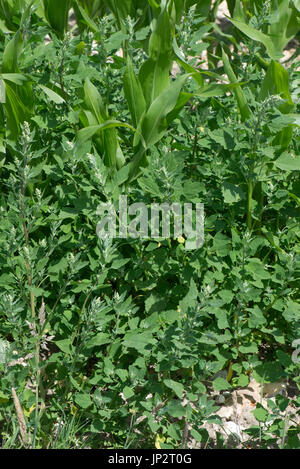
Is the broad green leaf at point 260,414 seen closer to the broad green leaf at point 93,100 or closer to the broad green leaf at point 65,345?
the broad green leaf at point 65,345

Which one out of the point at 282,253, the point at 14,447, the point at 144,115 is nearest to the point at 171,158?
the point at 144,115

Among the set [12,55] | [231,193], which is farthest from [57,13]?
[231,193]

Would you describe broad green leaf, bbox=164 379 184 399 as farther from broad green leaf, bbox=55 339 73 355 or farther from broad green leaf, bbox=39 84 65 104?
broad green leaf, bbox=39 84 65 104

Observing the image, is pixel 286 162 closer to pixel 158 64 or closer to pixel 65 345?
pixel 158 64

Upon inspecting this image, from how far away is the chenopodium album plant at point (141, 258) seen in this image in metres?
1.81

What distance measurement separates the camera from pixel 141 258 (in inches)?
79.0

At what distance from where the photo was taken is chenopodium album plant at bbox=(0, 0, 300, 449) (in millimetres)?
1806

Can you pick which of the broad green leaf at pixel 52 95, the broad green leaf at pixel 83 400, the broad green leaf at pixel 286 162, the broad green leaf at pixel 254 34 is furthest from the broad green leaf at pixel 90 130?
the broad green leaf at pixel 83 400

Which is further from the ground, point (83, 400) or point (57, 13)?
point (57, 13)

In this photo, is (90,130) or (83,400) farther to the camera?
(90,130)

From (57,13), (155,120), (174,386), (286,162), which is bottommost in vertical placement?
(174,386)
